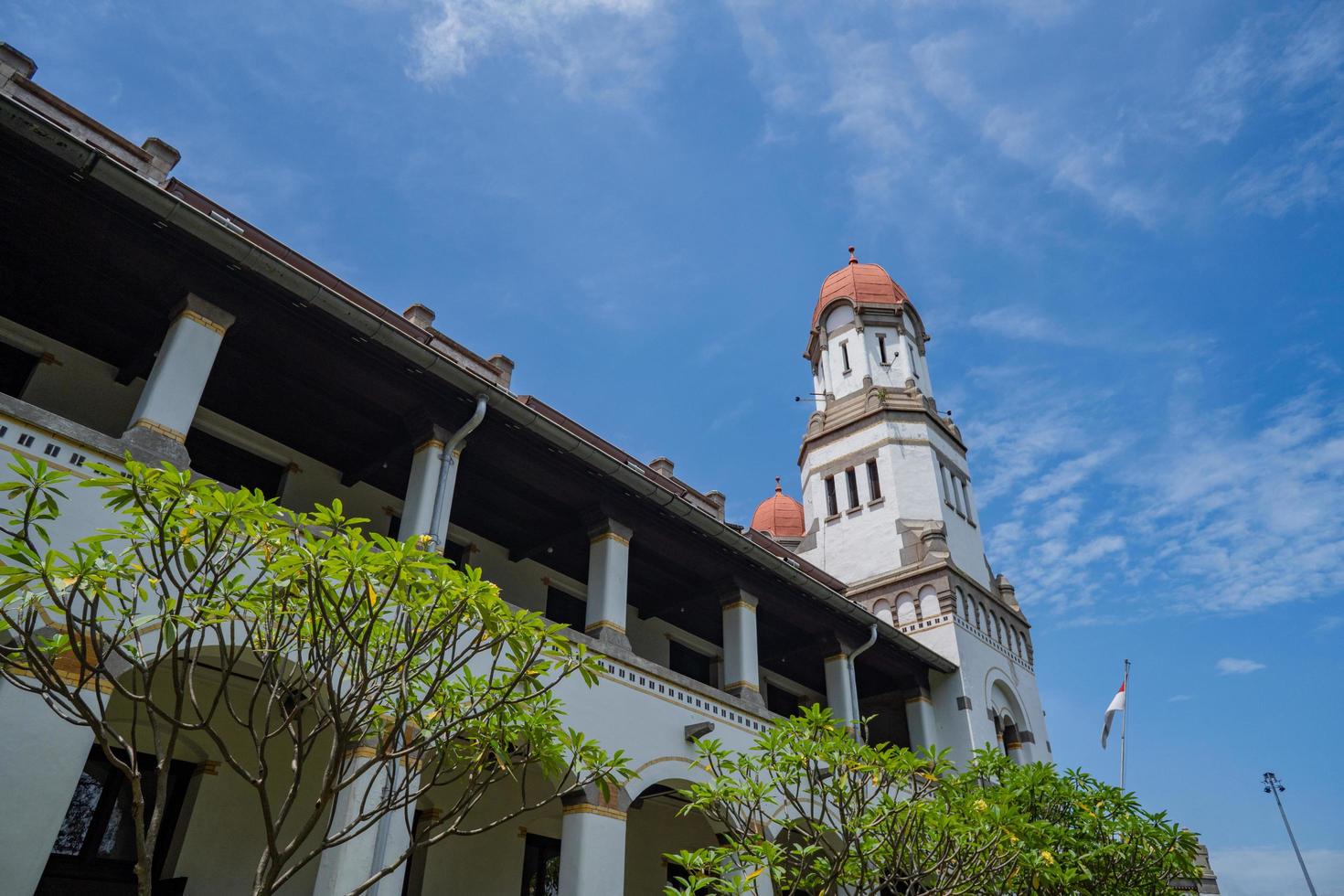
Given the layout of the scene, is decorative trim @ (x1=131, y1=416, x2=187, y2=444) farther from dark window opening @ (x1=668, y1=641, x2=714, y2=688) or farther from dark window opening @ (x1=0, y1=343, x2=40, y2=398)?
dark window opening @ (x1=668, y1=641, x2=714, y2=688)

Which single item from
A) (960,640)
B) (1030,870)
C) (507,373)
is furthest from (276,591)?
(960,640)

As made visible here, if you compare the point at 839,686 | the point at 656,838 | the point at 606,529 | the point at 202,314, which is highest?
the point at 202,314

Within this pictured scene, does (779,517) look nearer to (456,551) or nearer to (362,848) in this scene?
(456,551)

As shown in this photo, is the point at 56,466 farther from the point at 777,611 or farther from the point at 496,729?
the point at 777,611

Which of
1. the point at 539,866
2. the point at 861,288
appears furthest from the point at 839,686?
Result: the point at 861,288

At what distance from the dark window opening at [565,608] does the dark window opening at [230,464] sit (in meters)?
4.46

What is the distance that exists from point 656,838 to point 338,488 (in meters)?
7.94

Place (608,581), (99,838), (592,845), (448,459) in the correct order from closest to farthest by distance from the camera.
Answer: (99,838) → (592,845) → (448,459) → (608,581)

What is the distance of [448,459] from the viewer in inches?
408

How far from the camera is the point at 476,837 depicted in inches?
504

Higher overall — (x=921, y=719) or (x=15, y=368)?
(x=15, y=368)

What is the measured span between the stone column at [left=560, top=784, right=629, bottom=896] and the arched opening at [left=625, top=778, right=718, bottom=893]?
4309mm

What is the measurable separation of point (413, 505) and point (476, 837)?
5.56 m

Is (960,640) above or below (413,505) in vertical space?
above
